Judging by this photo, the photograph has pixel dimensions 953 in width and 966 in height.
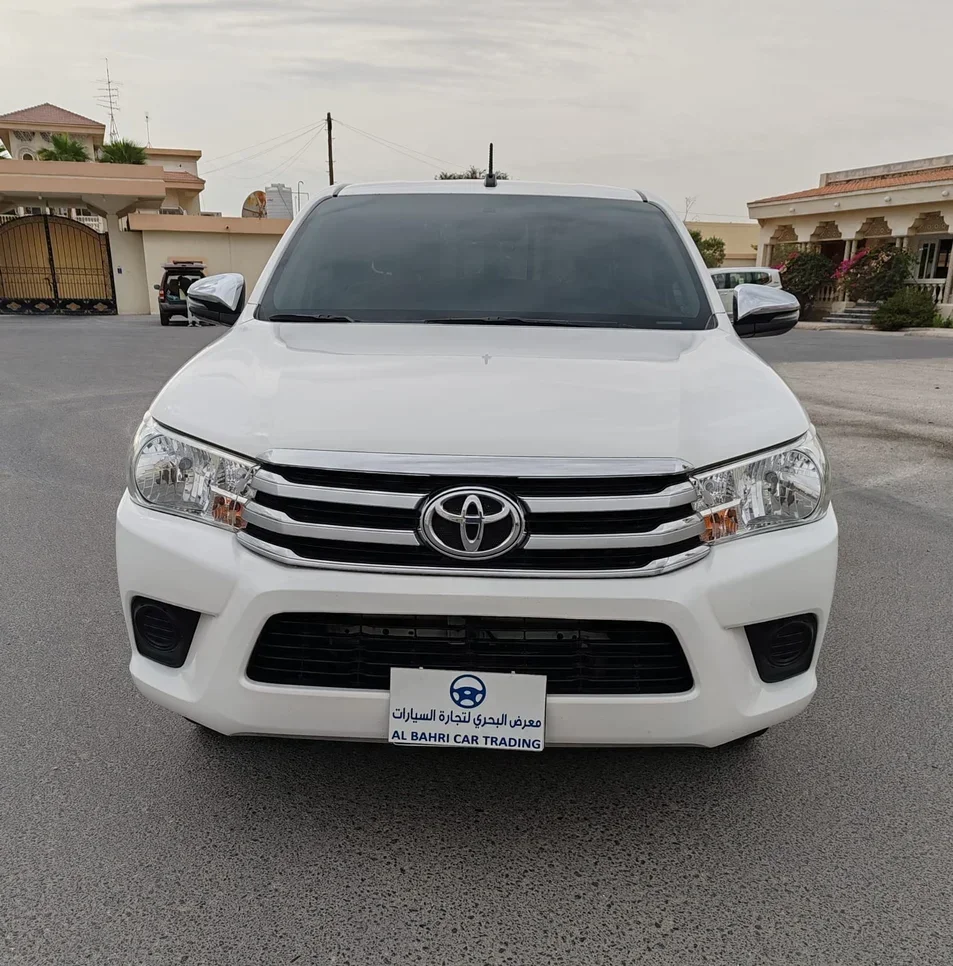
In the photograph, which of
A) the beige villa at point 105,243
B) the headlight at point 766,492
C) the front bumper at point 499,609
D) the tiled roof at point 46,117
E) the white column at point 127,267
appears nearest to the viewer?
the front bumper at point 499,609

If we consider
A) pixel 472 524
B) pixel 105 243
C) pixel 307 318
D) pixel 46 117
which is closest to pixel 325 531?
pixel 472 524

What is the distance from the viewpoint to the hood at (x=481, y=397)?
192cm

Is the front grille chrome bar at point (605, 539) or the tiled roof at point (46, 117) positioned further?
the tiled roof at point (46, 117)

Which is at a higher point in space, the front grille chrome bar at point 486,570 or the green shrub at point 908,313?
the front grille chrome bar at point 486,570

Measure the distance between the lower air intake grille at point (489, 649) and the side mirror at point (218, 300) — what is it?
1.68 meters

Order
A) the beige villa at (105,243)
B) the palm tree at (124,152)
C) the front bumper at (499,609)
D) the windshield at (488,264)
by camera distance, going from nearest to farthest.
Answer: the front bumper at (499,609) < the windshield at (488,264) < the beige villa at (105,243) < the palm tree at (124,152)

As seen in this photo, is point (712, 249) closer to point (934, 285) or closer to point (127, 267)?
point (934, 285)

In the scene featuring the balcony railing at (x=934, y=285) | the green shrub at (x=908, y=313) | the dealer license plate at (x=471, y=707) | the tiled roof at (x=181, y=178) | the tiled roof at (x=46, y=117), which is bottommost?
the green shrub at (x=908, y=313)

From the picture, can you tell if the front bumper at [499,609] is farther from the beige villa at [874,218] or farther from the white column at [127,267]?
the white column at [127,267]

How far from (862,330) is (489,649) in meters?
27.0

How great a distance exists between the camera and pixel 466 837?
2.19 metres

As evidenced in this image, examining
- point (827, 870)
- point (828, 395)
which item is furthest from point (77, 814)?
point (828, 395)

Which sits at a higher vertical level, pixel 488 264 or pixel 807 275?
pixel 488 264

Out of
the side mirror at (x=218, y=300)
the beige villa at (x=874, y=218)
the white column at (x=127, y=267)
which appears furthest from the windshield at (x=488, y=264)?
the white column at (x=127, y=267)
